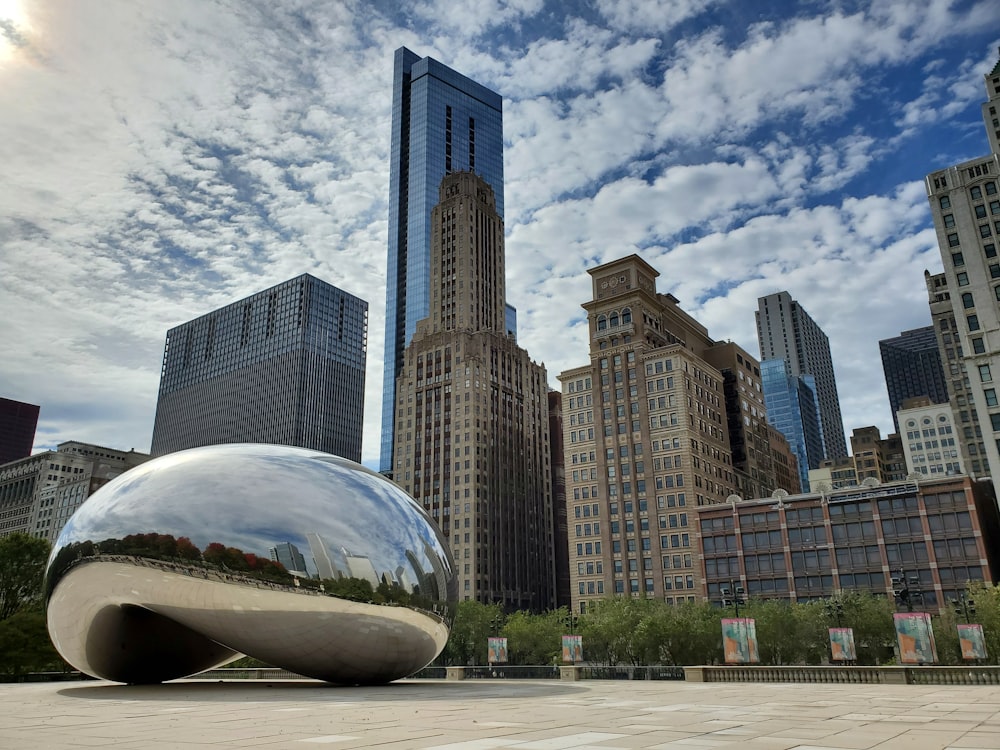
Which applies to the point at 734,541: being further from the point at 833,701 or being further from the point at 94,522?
the point at 94,522

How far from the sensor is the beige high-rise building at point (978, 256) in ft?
253

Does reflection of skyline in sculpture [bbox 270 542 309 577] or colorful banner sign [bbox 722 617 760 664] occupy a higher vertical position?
reflection of skyline in sculpture [bbox 270 542 309 577]

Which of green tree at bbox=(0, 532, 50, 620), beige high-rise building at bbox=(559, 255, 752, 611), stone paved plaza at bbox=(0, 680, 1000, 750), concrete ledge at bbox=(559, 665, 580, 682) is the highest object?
beige high-rise building at bbox=(559, 255, 752, 611)

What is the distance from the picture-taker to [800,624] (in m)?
61.7

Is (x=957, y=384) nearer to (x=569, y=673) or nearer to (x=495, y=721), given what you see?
(x=569, y=673)

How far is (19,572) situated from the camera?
4916 cm

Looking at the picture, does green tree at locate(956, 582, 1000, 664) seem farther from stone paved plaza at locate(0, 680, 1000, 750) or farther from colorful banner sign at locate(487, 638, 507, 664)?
stone paved plaza at locate(0, 680, 1000, 750)

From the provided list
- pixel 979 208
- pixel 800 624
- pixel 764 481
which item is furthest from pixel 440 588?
pixel 764 481

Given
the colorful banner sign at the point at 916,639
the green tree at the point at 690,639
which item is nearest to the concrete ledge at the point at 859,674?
the colorful banner sign at the point at 916,639

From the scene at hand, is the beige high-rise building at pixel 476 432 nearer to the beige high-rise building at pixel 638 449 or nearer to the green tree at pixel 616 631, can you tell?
the beige high-rise building at pixel 638 449

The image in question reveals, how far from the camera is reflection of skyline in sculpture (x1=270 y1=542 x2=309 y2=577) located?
20219mm

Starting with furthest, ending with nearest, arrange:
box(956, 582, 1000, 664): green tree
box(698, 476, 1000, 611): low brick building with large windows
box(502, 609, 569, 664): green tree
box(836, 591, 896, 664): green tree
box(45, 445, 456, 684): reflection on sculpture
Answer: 1. box(698, 476, 1000, 611): low brick building with large windows
2. box(502, 609, 569, 664): green tree
3. box(836, 591, 896, 664): green tree
4. box(956, 582, 1000, 664): green tree
5. box(45, 445, 456, 684): reflection on sculpture

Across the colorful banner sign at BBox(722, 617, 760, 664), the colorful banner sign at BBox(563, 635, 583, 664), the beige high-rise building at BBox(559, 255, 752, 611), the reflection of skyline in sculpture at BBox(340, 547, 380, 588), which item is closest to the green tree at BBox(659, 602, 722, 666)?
the colorful banner sign at BBox(563, 635, 583, 664)

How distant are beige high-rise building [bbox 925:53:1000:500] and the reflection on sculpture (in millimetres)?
72321
